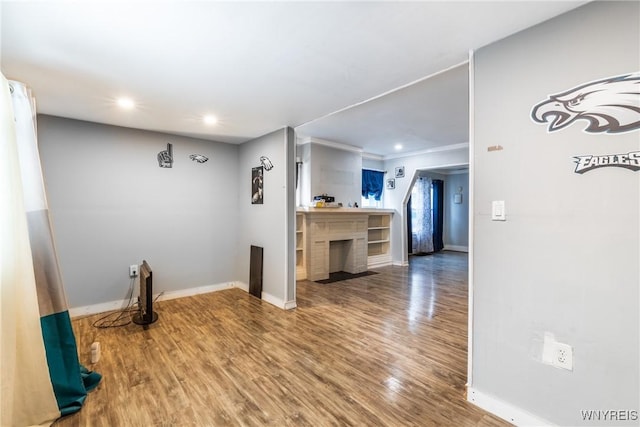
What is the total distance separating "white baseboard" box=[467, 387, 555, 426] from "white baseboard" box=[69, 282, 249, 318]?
11.2 feet

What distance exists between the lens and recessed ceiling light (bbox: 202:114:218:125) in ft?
10.9

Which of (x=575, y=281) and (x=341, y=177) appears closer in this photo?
(x=575, y=281)

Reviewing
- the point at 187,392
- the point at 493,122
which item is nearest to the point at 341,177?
the point at 493,122

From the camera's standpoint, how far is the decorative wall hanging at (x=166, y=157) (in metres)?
4.01

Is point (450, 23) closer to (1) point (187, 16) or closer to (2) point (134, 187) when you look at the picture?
(1) point (187, 16)

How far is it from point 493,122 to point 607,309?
3.84ft

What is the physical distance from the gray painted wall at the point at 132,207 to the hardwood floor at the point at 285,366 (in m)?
0.54

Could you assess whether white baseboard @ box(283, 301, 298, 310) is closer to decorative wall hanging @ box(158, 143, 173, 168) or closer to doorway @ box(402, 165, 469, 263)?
decorative wall hanging @ box(158, 143, 173, 168)

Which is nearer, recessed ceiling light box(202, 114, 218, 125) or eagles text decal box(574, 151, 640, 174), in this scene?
eagles text decal box(574, 151, 640, 174)

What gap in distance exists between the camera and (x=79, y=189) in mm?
3459

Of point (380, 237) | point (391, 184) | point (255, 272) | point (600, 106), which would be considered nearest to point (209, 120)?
point (255, 272)

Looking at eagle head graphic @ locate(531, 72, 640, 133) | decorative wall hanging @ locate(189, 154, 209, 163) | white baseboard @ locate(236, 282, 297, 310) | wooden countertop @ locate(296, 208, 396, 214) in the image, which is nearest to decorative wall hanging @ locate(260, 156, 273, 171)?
decorative wall hanging @ locate(189, 154, 209, 163)

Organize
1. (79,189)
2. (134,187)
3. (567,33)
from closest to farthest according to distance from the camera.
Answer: (567,33) < (79,189) < (134,187)

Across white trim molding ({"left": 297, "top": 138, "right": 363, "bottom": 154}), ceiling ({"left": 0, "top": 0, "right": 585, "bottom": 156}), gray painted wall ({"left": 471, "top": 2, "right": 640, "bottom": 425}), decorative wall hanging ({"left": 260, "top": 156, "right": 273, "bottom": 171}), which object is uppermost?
white trim molding ({"left": 297, "top": 138, "right": 363, "bottom": 154})
